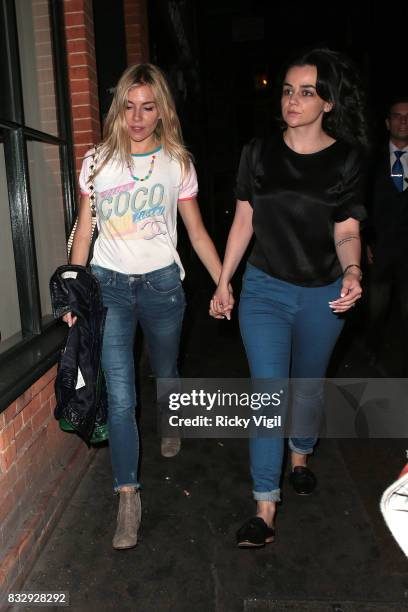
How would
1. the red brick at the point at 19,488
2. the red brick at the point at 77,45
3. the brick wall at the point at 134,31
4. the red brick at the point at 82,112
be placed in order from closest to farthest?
the red brick at the point at 19,488 < the red brick at the point at 77,45 < the red brick at the point at 82,112 < the brick wall at the point at 134,31

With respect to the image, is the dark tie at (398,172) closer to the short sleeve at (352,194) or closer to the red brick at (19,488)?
the short sleeve at (352,194)

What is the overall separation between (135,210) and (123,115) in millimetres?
491

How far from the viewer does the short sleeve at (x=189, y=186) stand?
286 cm

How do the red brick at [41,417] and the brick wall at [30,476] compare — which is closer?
the brick wall at [30,476]

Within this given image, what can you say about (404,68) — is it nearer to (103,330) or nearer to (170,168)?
(170,168)

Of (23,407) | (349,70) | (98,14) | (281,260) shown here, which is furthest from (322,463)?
(98,14)

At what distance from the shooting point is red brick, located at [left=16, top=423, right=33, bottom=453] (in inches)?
104

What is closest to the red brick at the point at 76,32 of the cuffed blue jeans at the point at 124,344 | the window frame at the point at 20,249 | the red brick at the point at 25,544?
the window frame at the point at 20,249

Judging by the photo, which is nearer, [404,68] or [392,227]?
[392,227]

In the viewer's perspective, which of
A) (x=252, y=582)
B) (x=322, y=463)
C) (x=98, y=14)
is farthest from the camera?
(x=98, y=14)

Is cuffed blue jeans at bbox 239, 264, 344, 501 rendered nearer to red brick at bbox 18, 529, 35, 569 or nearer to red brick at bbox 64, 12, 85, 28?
red brick at bbox 18, 529, 35, 569

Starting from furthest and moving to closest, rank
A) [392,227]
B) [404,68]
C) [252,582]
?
[404,68]
[392,227]
[252,582]

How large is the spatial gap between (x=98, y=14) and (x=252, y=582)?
5.38 m

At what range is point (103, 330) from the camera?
2.69m
